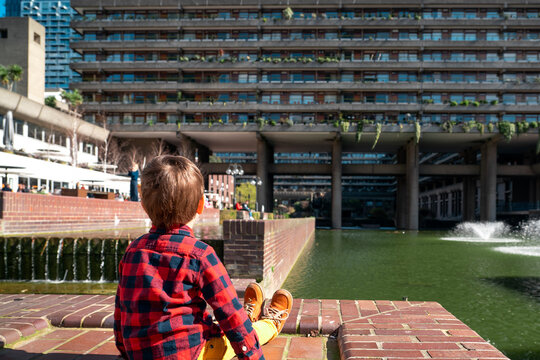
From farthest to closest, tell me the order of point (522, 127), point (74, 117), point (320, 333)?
point (522, 127) → point (74, 117) → point (320, 333)

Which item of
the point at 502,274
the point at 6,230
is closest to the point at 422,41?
the point at 502,274

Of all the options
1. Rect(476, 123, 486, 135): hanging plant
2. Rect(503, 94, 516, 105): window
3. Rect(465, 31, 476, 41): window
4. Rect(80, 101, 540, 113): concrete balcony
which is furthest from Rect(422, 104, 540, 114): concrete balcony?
Rect(465, 31, 476, 41): window

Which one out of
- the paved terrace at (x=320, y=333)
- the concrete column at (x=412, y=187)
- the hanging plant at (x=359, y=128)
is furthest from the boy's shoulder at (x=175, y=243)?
the concrete column at (x=412, y=187)

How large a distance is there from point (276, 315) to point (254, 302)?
17cm

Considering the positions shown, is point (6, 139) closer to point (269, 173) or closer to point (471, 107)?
point (269, 173)

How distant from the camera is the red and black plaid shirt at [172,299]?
1.97 metres

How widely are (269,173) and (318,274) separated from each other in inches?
1509

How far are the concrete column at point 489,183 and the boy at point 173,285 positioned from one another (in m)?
49.1

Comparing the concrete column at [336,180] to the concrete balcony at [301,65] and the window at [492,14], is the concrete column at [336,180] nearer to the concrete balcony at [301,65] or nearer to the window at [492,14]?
the concrete balcony at [301,65]

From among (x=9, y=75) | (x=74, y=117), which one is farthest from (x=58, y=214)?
(x=9, y=75)

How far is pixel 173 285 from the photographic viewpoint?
78.5 inches

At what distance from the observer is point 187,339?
6.64 feet

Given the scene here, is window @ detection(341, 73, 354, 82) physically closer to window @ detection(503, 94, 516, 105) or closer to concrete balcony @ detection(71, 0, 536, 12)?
concrete balcony @ detection(71, 0, 536, 12)

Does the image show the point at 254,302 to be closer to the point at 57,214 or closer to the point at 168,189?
the point at 168,189
